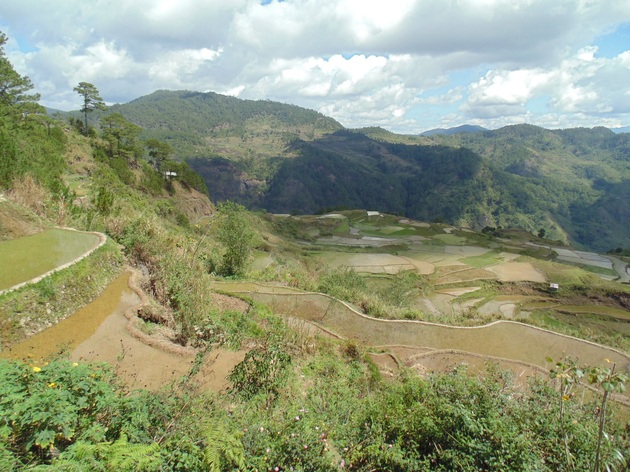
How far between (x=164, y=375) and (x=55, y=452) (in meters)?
4.06

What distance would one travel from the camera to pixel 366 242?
66.8 metres

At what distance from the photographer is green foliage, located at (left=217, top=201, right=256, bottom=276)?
77.8 feet

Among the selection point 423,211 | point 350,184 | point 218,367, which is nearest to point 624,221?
point 423,211

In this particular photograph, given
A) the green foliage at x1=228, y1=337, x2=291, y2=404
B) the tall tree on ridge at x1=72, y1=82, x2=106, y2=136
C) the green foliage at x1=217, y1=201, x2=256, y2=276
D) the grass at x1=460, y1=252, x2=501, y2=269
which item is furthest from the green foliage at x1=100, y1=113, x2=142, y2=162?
the grass at x1=460, y1=252, x2=501, y2=269

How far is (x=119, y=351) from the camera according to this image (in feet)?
29.9

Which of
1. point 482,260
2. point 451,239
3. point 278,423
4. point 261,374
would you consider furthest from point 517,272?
point 278,423

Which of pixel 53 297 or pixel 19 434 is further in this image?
pixel 53 297

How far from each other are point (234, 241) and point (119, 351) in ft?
48.9

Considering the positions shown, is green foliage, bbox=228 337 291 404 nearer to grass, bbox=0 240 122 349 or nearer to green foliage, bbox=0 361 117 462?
green foliage, bbox=0 361 117 462

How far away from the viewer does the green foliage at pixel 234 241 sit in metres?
23.7

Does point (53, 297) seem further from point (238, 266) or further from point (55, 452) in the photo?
point (238, 266)

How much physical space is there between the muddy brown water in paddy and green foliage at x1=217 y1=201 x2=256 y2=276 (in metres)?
12.8

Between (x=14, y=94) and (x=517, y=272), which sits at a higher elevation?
(x=14, y=94)

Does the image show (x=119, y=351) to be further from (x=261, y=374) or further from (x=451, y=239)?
(x=451, y=239)
